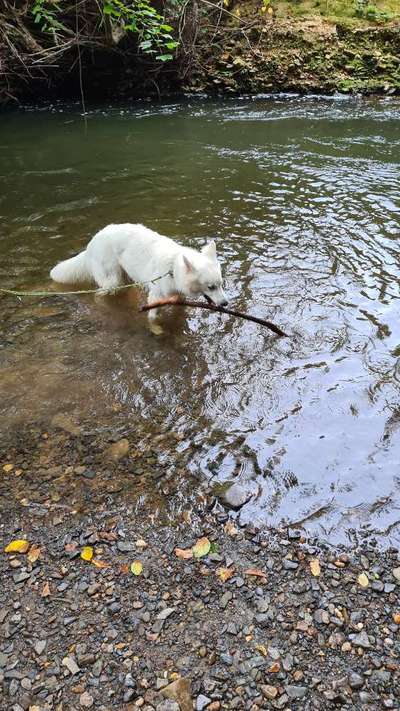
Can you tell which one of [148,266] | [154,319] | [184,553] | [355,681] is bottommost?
[355,681]

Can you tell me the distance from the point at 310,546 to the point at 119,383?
9.55 ft

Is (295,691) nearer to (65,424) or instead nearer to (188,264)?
(65,424)

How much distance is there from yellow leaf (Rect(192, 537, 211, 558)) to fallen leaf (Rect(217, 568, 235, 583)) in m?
0.19

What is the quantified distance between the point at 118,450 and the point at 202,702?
241 cm

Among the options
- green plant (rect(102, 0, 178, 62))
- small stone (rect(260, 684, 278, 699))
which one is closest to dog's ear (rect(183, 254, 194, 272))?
small stone (rect(260, 684, 278, 699))

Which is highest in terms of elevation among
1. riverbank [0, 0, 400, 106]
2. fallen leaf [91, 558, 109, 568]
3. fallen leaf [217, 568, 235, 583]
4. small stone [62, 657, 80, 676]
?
riverbank [0, 0, 400, 106]

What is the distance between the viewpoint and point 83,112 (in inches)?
706

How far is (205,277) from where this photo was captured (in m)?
6.34

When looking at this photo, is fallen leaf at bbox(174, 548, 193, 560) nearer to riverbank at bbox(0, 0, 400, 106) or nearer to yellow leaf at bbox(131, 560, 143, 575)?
yellow leaf at bbox(131, 560, 143, 575)

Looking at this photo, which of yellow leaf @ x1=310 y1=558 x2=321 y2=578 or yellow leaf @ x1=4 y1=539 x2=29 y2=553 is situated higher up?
yellow leaf @ x1=4 y1=539 x2=29 y2=553

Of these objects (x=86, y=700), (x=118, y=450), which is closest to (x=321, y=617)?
(x=86, y=700)

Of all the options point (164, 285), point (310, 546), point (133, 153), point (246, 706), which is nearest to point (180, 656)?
point (246, 706)

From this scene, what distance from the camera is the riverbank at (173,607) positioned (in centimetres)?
316

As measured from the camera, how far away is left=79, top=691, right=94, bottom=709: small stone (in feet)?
10.1
